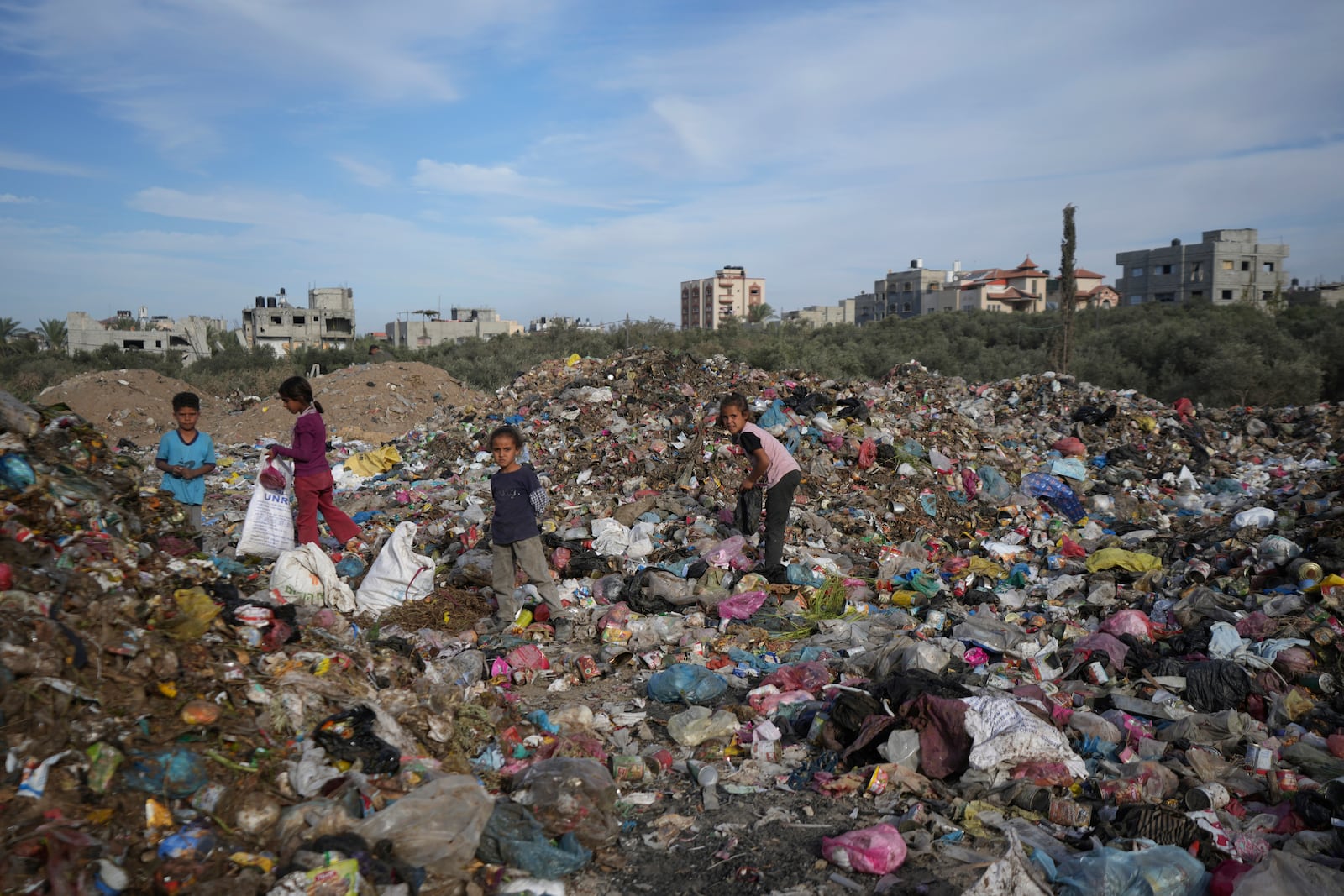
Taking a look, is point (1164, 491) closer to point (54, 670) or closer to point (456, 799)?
point (456, 799)

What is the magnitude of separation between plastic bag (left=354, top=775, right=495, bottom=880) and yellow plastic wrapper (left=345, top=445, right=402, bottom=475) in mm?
9243

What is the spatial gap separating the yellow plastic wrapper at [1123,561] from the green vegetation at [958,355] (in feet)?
36.1

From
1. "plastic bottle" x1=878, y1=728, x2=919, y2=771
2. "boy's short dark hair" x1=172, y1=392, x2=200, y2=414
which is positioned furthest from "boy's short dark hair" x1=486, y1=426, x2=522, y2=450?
"plastic bottle" x1=878, y1=728, x2=919, y2=771

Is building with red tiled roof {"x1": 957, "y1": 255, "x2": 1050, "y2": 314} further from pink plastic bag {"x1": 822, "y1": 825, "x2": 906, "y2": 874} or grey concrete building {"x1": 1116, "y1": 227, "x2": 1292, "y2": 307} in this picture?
pink plastic bag {"x1": 822, "y1": 825, "x2": 906, "y2": 874}

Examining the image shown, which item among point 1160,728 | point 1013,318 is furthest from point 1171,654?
point 1013,318

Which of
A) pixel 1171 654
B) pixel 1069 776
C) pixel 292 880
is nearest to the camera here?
pixel 292 880

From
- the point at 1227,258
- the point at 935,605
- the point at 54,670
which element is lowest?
the point at 935,605

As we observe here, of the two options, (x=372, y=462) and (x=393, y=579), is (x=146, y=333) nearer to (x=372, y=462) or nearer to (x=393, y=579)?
(x=372, y=462)

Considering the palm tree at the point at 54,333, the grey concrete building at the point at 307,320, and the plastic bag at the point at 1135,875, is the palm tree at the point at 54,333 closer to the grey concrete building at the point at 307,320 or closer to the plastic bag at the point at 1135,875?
the grey concrete building at the point at 307,320

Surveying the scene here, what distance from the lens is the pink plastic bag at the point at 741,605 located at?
5.58 metres

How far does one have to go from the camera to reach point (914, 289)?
228ft

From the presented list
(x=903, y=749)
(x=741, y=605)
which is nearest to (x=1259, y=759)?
(x=903, y=749)

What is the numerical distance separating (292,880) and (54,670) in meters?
1.12

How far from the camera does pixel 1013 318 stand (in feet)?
123
